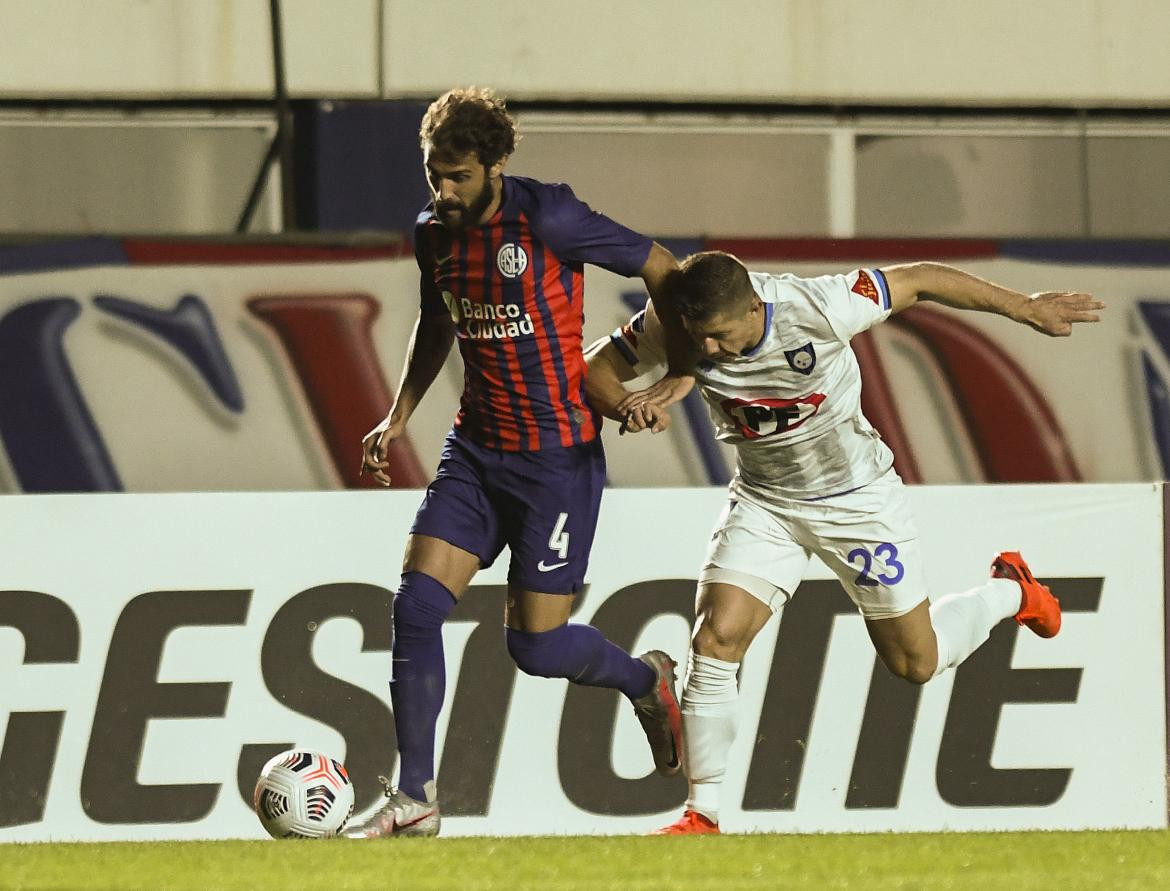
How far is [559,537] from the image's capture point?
4727 mm

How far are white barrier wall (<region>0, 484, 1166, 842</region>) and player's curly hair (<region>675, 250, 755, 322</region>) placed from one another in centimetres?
221

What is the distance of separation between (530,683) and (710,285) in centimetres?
246

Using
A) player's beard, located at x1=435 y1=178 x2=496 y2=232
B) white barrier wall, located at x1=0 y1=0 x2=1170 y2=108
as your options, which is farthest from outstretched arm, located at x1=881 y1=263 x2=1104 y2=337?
white barrier wall, located at x1=0 y1=0 x2=1170 y2=108

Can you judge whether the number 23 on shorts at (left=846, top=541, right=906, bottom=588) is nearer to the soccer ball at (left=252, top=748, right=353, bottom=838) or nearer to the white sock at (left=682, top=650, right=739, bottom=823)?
the white sock at (left=682, top=650, right=739, bottom=823)

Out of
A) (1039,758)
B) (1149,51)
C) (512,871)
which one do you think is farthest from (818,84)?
(512,871)

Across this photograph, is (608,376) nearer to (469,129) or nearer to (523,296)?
(523,296)

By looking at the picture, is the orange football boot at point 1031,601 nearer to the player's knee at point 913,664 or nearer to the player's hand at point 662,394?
the player's knee at point 913,664

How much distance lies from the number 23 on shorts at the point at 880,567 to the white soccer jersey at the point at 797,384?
0.18 m

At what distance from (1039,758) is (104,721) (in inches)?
130

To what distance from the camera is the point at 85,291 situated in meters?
7.49

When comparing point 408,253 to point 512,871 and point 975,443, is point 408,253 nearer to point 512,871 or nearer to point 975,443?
point 975,443

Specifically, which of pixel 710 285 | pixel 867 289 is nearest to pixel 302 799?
pixel 710 285

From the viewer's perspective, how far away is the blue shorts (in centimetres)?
469

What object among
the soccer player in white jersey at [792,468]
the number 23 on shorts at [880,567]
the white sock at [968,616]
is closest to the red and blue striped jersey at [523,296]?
the soccer player in white jersey at [792,468]
